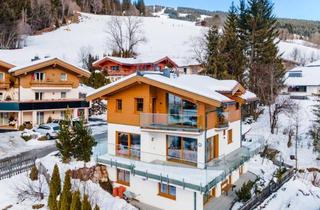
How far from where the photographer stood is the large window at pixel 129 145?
23.3 metres

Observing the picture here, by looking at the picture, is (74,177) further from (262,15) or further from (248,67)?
(262,15)

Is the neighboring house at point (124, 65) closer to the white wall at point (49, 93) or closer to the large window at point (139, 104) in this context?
the white wall at point (49, 93)

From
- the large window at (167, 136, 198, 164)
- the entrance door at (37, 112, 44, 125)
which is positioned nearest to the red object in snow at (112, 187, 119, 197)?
the large window at (167, 136, 198, 164)

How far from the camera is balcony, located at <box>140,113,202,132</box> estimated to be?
21.2 m

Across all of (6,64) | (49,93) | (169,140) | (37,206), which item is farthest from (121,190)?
(6,64)

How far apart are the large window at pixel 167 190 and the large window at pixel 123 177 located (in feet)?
9.18

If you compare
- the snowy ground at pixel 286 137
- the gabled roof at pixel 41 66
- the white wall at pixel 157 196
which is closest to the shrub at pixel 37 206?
the white wall at pixel 157 196

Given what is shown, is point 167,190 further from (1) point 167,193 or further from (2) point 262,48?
(2) point 262,48

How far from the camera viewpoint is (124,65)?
63.5 metres

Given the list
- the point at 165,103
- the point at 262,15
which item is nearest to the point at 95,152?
the point at 165,103

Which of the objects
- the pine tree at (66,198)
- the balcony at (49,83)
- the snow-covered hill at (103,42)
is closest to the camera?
the pine tree at (66,198)

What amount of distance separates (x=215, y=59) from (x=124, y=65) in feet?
77.4

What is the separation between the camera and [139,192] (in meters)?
22.4

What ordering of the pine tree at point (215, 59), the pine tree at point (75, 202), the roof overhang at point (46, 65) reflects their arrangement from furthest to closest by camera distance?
the pine tree at point (215, 59) → the roof overhang at point (46, 65) → the pine tree at point (75, 202)
